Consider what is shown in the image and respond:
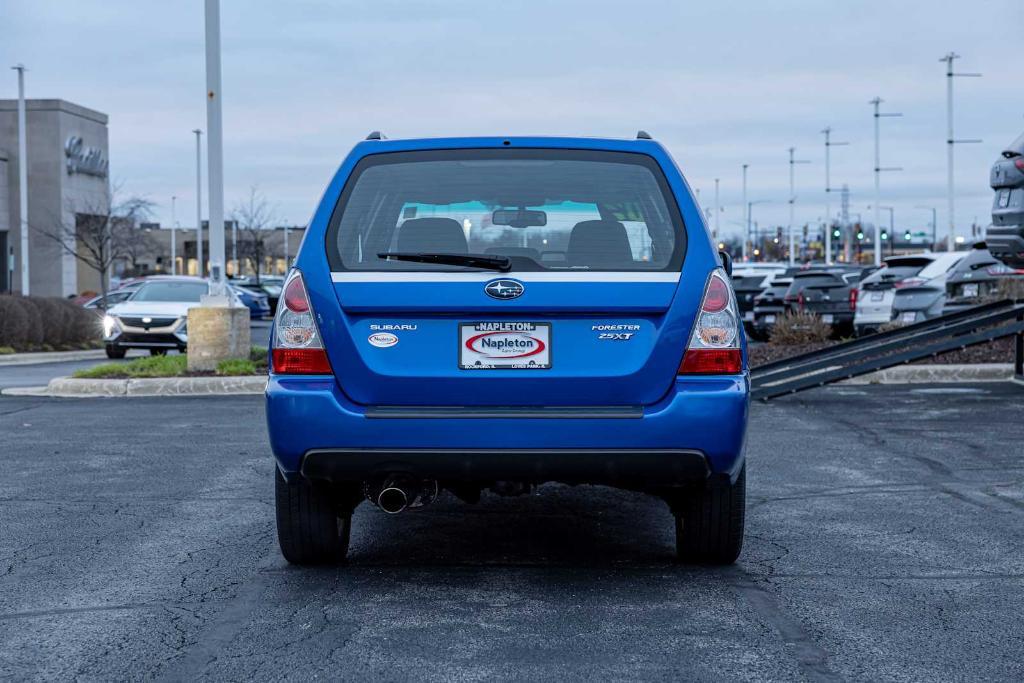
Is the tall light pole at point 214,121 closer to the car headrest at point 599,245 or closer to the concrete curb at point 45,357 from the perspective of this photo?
the concrete curb at point 45,357

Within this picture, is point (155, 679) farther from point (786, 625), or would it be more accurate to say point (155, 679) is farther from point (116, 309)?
point (116, 309)

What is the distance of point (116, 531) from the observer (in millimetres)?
7055

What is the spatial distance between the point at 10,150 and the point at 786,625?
54.8m

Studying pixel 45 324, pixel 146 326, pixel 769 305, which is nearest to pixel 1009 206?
pixel 769 305

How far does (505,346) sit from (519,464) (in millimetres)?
461

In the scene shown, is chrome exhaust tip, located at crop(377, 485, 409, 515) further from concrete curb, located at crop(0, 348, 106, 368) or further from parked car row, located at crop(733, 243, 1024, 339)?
concrete curb, located at crop(0, 348, 106, 368)

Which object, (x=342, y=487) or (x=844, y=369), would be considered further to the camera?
(x=844, y=369)

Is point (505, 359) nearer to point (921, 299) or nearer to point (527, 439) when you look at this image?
point (527, 439)

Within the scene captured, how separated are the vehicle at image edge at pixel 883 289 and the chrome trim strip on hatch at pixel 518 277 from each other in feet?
50.5

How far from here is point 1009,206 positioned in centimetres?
1410

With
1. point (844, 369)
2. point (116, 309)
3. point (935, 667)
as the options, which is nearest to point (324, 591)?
point (935, 667)

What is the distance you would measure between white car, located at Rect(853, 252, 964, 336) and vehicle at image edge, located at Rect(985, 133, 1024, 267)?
199 inches

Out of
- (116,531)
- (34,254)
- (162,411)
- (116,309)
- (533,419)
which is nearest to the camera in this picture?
(533,419)

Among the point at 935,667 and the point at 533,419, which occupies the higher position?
the point at 533,419
